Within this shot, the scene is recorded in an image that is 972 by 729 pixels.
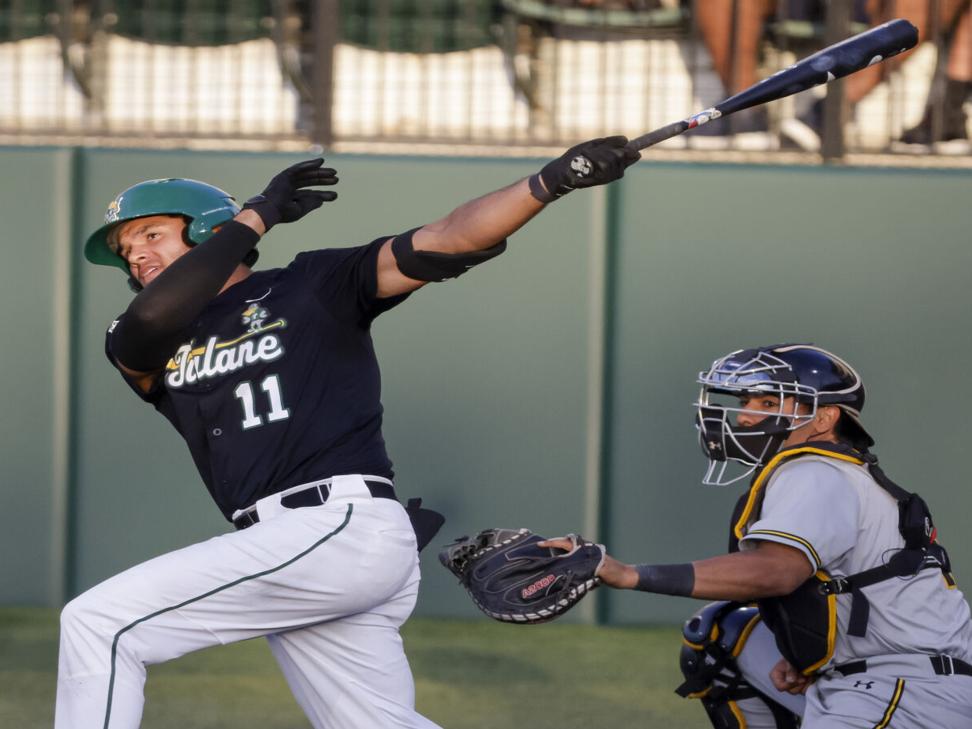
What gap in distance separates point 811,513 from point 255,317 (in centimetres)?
136

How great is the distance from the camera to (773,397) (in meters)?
3.63

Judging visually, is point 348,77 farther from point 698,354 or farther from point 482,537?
point 482,537

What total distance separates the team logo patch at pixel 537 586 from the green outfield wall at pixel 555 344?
3.15 meters

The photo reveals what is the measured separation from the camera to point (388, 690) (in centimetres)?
326

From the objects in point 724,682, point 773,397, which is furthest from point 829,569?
point 724,682

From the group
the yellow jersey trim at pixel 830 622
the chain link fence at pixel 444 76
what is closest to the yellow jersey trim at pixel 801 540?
the yellow jersey trim at pixel 830 622

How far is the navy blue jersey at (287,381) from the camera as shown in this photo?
324 cm

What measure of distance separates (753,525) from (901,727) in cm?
56

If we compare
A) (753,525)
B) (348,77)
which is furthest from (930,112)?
(753,525)

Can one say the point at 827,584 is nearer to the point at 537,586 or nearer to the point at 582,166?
the point at 537,586

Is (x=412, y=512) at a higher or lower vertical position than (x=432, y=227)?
lower

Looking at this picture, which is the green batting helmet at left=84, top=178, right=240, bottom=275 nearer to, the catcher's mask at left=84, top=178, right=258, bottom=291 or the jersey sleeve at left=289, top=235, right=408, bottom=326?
the catcher's mask at left=84, top=178, right=258, bottom=291

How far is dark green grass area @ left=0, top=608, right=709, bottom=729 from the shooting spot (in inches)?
190

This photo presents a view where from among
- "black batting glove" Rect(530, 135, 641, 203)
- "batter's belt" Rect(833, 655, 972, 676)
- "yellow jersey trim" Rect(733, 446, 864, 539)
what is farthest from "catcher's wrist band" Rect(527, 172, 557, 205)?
"batter's belt" Rect(833, 655, 972, 676)
